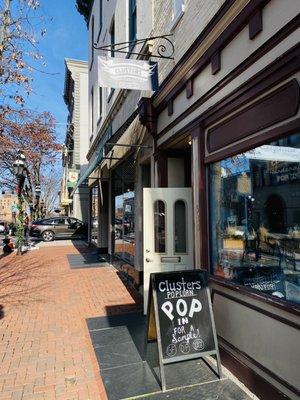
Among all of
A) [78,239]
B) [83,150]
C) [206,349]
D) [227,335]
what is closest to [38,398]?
[206,349]

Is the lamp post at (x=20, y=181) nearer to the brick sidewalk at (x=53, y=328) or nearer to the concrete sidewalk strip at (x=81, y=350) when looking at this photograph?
the brick sidewalk at (x=53, y=328)

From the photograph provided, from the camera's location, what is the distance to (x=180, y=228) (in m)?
5.89

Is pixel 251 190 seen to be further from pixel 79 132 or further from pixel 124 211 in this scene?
pixel 79 132

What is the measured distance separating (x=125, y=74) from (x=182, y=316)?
4.30 metres

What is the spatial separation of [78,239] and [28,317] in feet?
60.9

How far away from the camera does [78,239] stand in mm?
24719

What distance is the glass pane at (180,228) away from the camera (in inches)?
230

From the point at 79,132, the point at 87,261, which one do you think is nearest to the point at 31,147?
the point at 79,132

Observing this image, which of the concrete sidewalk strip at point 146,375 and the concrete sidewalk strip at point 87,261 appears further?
the concrete sidewalk strip at point 87,261

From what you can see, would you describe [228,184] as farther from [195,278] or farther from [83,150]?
[83,150]

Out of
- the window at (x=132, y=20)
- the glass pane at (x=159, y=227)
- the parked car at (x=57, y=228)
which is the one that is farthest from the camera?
the parked car at (x=57, y=228)

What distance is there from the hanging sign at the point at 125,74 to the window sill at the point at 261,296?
3683mm

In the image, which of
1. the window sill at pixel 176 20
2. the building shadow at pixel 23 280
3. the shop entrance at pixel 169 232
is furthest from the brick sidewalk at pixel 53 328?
the window sill at pixel 176 20

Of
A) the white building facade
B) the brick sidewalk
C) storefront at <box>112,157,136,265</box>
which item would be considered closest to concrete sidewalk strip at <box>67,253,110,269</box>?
storefront at <box>112,157,136,265</box>
